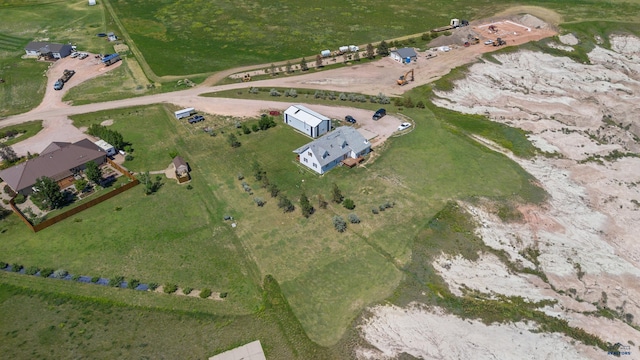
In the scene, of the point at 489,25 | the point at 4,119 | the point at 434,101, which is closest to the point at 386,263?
the point at 434,101

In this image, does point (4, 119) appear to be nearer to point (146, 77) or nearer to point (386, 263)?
point (146, 77)

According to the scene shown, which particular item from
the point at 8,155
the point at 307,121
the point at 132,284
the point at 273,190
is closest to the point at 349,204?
the point at 273,190

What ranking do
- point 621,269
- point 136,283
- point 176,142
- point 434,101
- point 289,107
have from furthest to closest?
point 434,101
point 289,107
point 176,142
point 621,269
point 136,283

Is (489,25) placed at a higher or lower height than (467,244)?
higher

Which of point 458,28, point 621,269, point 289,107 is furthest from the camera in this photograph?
point 458,28

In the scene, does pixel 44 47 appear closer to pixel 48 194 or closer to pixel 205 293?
pixel 48 194

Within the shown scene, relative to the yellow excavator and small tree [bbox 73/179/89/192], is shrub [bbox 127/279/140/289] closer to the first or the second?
small tree [bbox 73/179/89/192]
